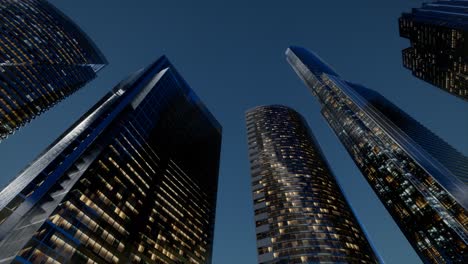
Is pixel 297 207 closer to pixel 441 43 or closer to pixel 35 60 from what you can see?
pixel 441 43

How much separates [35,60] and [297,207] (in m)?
116

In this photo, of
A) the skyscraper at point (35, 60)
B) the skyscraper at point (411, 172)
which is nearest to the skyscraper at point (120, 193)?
the skyscraper at point (35, 60)

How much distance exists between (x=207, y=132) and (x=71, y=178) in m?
99.9

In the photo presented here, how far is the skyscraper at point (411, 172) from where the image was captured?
94.2 m

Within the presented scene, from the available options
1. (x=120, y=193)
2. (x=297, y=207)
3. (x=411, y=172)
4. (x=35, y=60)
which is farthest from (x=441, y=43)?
(x=35, y=60)

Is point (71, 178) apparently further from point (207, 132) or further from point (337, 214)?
point (207, 132)

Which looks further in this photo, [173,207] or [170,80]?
[170,80]

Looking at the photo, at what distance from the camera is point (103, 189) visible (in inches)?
2724

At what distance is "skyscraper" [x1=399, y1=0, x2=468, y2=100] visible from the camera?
118562 mm

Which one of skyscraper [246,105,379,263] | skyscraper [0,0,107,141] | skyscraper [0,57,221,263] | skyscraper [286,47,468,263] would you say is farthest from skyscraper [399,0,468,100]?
skyscraper [0,0,107,141]

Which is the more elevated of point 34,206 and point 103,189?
point 103,189

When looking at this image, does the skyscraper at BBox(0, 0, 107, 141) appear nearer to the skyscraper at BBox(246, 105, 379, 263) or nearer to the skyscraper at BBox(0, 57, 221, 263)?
the skyscraper at BBox(0, 57, 221, 263)

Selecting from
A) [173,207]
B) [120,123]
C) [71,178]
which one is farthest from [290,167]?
A: [71,178]

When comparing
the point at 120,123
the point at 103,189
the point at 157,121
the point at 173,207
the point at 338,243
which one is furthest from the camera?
the point at 157,121
